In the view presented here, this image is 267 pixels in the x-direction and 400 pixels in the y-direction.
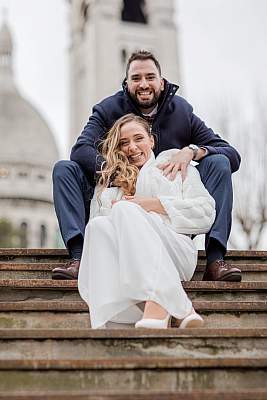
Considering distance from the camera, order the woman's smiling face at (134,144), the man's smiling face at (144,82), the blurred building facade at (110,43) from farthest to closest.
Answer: the blurred building facade at (110,43) < the man's smiling face at (144,82) < the woman's smiling face at (134,144)

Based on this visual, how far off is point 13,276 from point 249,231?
16.9 meters

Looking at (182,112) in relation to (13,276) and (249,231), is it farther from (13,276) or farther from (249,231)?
(249,231)

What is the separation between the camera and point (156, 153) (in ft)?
16.6

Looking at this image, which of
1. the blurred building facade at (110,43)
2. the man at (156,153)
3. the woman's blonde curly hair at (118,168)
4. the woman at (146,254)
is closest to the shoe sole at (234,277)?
the man at (156,153)

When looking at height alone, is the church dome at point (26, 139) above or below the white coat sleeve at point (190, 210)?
below

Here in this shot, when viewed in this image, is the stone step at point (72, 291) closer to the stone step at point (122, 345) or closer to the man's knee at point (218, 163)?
the man's knee at point (218, 163)

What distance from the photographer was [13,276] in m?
4.71

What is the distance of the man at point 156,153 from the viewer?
169 inches

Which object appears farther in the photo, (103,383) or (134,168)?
(134,168)

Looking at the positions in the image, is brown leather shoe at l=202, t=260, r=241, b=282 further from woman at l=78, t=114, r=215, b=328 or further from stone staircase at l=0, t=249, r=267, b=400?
woman at l=78, t=114, r=215, b=328

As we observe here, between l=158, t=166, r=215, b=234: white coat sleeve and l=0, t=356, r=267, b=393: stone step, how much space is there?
3.56ft

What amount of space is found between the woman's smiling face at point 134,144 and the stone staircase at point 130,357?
79cm

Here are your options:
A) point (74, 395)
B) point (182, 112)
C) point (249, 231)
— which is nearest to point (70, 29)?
point (249, 231)

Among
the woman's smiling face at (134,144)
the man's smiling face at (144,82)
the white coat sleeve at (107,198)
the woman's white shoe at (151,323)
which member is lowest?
the woman's white shoe at (151,323)
